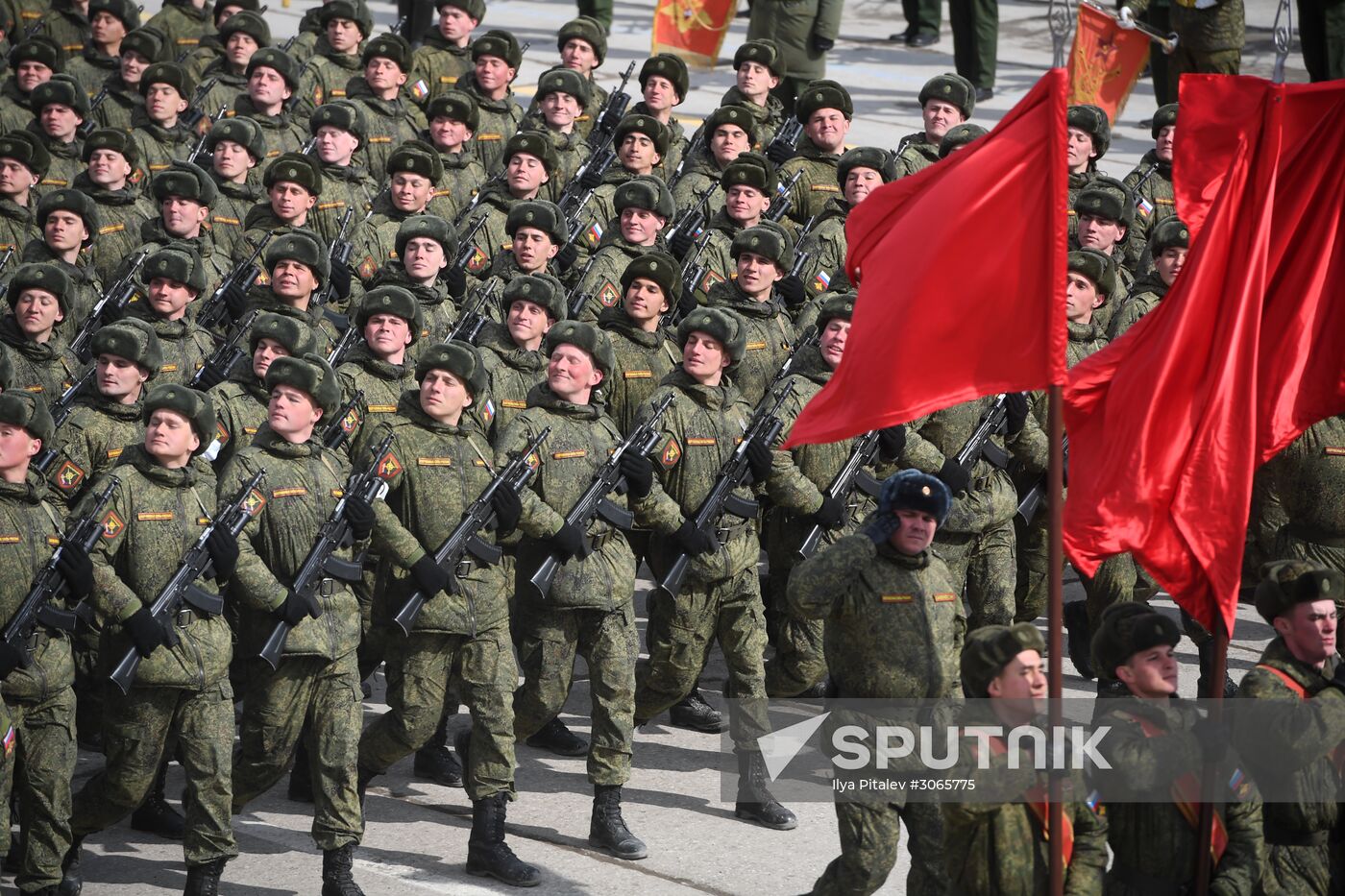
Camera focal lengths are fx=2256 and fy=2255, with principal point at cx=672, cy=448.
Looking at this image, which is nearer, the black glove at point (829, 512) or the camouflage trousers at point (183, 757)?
the camouflage trousers at point (183, 757)

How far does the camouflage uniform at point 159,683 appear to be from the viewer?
897 centimetres

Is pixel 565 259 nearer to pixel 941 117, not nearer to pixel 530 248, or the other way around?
pixel 530 248

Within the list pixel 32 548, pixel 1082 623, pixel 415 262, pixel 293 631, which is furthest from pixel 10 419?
pixel 1082 623

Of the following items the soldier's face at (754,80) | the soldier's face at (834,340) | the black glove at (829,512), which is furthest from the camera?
the soldier's face at (754,80)

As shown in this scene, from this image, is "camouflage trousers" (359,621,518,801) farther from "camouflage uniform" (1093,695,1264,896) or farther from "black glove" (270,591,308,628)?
"camouflage uniform" (1093,695,1264,896)

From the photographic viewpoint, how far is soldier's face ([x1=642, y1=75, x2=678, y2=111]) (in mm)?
15516

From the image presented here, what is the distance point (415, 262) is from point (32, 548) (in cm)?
365

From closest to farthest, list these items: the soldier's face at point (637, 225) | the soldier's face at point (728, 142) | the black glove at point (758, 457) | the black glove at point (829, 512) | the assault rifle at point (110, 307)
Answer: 1. the black glove at point (758, 457)
2. the black glove at point (829, 512)
3. the assault rifle at point (110, 307)
4. the soldier's face at point (637, 225)
5. the soldier's face at point (728, 142)

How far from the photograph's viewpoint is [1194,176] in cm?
789

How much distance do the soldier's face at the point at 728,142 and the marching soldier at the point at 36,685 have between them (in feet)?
22.1

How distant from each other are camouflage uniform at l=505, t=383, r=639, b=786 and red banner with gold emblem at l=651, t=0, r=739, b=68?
8.60 m

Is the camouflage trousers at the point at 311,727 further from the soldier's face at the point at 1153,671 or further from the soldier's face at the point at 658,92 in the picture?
the soldier's face at the point at 658,92

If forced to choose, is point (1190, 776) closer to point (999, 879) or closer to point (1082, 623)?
point (999, 879)

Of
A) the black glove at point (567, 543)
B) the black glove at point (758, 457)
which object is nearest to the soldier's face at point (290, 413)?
the black glove at point (567, 543)
